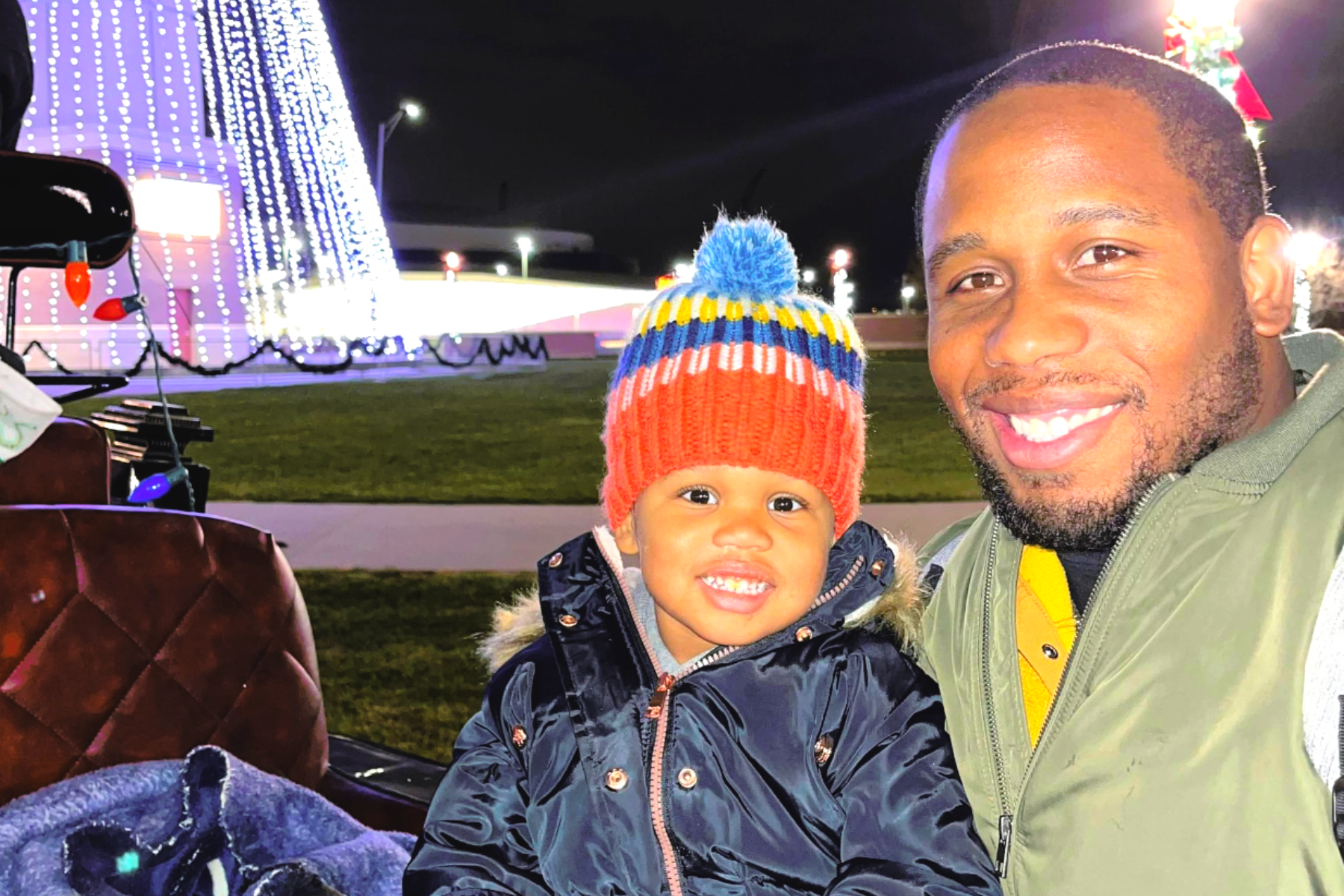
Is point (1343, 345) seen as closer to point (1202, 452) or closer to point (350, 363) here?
point (1202, 452)

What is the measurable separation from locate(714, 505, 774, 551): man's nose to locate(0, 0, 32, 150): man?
2.18 m

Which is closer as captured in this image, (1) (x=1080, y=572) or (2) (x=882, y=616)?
(1) (x=1080, y=572)

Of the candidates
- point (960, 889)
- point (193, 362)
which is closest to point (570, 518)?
point (960, 889)

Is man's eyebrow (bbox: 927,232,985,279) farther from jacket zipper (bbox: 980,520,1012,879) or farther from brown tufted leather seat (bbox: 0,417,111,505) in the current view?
brown tufted leather seat (bbox: 0,417,111,505)

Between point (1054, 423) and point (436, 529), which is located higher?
point (1054, 423)

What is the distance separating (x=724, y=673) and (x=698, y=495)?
0.36m

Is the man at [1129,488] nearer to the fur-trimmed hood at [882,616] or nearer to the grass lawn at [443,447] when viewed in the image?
the fur-trimmed hood at [882,616]

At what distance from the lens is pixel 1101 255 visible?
1.86 meters

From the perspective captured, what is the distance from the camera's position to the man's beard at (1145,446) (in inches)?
72.6

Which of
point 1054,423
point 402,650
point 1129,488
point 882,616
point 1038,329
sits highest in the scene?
point 1038,329

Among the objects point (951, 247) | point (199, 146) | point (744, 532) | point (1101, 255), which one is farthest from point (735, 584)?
point (199, 146)

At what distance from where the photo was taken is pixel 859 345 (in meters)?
2.41

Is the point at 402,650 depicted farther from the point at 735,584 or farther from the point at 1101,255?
the point at 1101,255

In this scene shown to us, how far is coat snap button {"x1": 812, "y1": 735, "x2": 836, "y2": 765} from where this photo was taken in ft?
6.45
